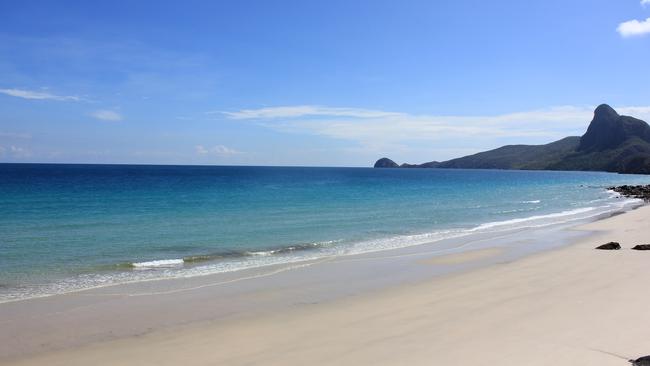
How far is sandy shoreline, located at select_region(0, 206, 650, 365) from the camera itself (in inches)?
288

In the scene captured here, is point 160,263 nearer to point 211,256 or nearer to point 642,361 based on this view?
point 211,256

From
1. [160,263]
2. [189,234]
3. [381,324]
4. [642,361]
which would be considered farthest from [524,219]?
[642,361]

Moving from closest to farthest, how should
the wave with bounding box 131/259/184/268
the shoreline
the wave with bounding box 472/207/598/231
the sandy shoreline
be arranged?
the sandy shoreline, the shoreline, the wave with bounding box 131/259/184/268, the wave with bounding box 472/207/598/231

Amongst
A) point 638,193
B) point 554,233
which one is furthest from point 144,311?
point 638,193

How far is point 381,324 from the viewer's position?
9.03 m

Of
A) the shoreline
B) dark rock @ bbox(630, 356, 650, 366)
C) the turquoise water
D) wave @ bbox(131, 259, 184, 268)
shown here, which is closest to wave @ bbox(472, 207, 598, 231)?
the turquoise water

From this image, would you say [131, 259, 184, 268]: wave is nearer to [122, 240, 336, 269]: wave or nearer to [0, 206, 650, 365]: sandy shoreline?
[122, 240, 336, 269]: wave

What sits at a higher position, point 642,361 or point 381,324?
point 642,361

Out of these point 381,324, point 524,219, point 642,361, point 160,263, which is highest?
point 642,361

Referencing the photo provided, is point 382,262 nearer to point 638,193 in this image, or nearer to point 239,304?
point 239,304

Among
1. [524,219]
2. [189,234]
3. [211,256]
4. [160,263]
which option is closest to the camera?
[160,263]

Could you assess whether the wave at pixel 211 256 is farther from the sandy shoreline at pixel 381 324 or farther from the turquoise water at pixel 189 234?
the sandy shoreline at pixel 381 324

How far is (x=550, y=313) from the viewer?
30.7 feet

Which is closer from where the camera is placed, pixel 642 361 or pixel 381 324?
pixel 642 361
